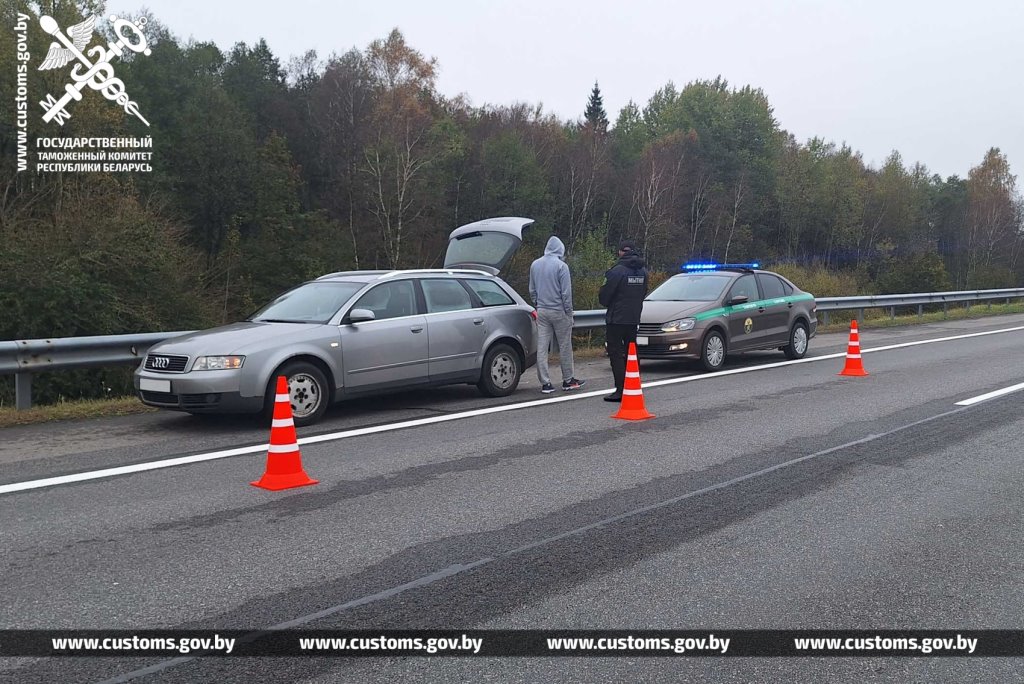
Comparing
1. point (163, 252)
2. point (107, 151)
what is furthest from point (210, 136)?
point (163, 252)

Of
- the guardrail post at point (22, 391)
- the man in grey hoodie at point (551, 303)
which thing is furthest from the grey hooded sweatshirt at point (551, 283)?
the guardrail post at point (22, 391)

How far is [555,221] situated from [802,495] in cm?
6016

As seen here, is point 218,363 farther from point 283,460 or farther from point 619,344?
point 619,344

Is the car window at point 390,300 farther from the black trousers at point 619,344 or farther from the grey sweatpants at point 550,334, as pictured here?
the black trousers at point 619,344

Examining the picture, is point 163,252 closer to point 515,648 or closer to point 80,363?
point 80,363

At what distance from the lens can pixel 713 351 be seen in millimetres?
14094

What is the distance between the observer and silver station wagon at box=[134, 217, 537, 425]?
8.66 m

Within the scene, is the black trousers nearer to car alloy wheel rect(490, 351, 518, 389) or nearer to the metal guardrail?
car alloy wheel rect(490, 351, 518, 389)

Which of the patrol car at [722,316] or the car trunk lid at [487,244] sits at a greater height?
the car trunk lid at [487,244]

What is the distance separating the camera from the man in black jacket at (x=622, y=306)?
1067cm

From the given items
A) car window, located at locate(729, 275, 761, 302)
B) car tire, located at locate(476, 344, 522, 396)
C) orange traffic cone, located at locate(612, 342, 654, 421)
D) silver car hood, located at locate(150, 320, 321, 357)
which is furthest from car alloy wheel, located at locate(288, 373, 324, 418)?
car window, located at locate(729, 275, 761, 302)

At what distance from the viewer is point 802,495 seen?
246 inches

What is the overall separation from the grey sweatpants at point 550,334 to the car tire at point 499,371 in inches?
11.9

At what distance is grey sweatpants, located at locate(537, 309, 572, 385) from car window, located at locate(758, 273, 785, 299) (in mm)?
5398
